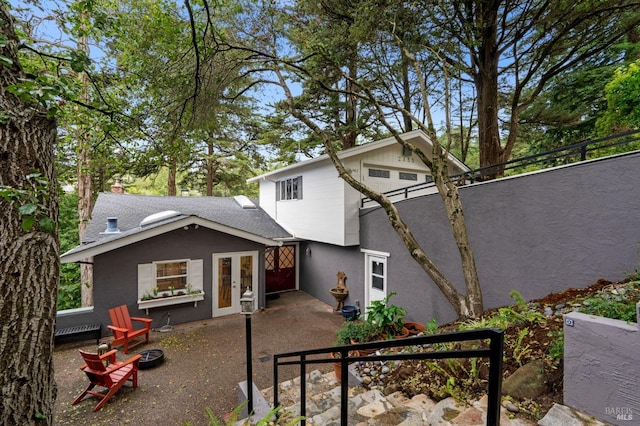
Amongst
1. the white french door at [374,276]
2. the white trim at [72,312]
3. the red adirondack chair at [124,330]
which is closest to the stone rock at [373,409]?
the white french door at [374,276]

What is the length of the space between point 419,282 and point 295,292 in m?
5.84

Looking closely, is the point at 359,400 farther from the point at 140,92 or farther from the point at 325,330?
the point at 140,92

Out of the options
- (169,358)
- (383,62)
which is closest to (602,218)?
(383,62)

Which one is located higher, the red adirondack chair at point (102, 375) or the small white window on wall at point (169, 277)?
the small white window on wall at point (169, 277)

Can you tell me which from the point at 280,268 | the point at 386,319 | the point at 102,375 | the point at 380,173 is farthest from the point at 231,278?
the point at 380,173

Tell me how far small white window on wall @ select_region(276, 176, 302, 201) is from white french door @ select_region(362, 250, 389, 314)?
3537 mm

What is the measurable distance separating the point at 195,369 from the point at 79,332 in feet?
11.1

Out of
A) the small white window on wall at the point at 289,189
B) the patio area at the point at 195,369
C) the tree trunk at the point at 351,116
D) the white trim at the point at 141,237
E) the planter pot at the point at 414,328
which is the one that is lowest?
the patio area at the point at 195,369

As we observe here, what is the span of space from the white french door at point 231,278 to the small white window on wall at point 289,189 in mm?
2757

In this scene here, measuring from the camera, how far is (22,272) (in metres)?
1.82

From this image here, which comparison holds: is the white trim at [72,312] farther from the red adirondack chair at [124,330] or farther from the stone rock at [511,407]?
the stone rock at [511,407]

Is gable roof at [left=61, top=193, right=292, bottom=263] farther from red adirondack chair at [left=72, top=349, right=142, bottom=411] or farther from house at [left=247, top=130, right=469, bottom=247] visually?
red adirondack chair at [left=72, top=349, right=142, bottom=411]

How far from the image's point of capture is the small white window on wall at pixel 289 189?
33.4 ft

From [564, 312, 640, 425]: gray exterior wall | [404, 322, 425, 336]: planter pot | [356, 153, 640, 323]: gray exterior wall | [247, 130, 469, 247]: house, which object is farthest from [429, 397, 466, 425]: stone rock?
[247, 130, 469, 247]: house
